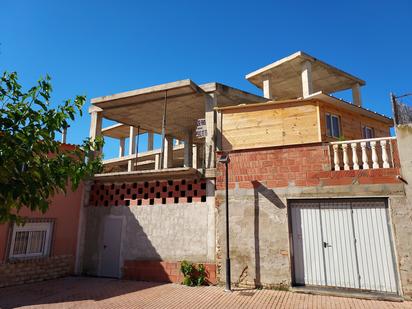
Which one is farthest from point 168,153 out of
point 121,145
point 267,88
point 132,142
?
point 121,145

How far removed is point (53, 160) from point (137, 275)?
7.65 metres

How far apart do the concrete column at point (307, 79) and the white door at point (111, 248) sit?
11.7 m

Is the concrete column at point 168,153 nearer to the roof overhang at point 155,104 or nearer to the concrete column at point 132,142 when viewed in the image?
the roof overhang at point 155,104

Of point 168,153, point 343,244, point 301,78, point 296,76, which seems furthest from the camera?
point 168,153

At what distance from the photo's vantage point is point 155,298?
8578 millimetres

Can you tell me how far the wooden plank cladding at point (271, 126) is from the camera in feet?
33.3

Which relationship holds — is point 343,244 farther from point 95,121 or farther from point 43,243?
point 95,121

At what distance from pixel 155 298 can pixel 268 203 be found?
4.40 metres

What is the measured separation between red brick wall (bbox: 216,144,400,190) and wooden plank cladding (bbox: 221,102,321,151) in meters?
0.42

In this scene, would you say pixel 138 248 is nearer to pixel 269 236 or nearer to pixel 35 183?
pixel 269 236

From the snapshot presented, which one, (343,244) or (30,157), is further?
(343,244)

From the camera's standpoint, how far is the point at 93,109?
14508 mm

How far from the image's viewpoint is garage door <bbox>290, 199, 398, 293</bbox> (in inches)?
334

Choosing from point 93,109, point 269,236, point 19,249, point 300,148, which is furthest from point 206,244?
point 93,109
